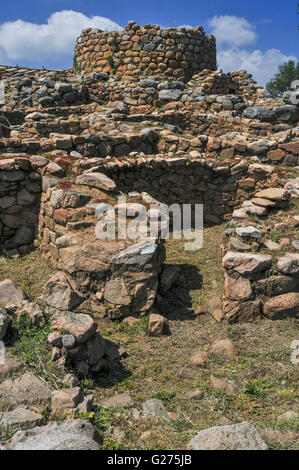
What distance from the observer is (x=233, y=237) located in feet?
17.2

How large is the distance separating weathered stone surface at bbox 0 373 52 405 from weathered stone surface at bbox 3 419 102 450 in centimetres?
43

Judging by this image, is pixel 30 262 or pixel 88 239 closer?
pixel 88 239

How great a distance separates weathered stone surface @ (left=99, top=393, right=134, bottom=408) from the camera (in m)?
3.02

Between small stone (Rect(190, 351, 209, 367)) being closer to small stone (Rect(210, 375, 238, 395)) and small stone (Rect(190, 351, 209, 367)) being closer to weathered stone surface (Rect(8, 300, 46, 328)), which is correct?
small stone (Rect(210, 375, 238, 395))

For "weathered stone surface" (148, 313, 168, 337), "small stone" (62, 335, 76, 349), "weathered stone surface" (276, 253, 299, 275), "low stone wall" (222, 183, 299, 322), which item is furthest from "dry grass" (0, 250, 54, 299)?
"weathered stone surface" (276, 253, 299, 275)

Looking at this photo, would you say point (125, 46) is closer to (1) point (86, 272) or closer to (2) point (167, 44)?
(2) point (167, 44)

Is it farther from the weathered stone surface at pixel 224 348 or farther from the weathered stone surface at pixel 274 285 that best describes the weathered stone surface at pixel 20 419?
the weathered stone surface at pixel 274 285

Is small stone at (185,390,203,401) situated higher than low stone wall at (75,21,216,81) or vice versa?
low stone wall at (75,21,216,81)

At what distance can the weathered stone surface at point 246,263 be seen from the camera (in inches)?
184

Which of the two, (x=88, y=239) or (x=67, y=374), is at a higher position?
(x=88, y=239)

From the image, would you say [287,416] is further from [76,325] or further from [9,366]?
[9,366]

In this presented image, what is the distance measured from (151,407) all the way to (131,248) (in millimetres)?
2087

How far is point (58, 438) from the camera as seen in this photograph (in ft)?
7.26
